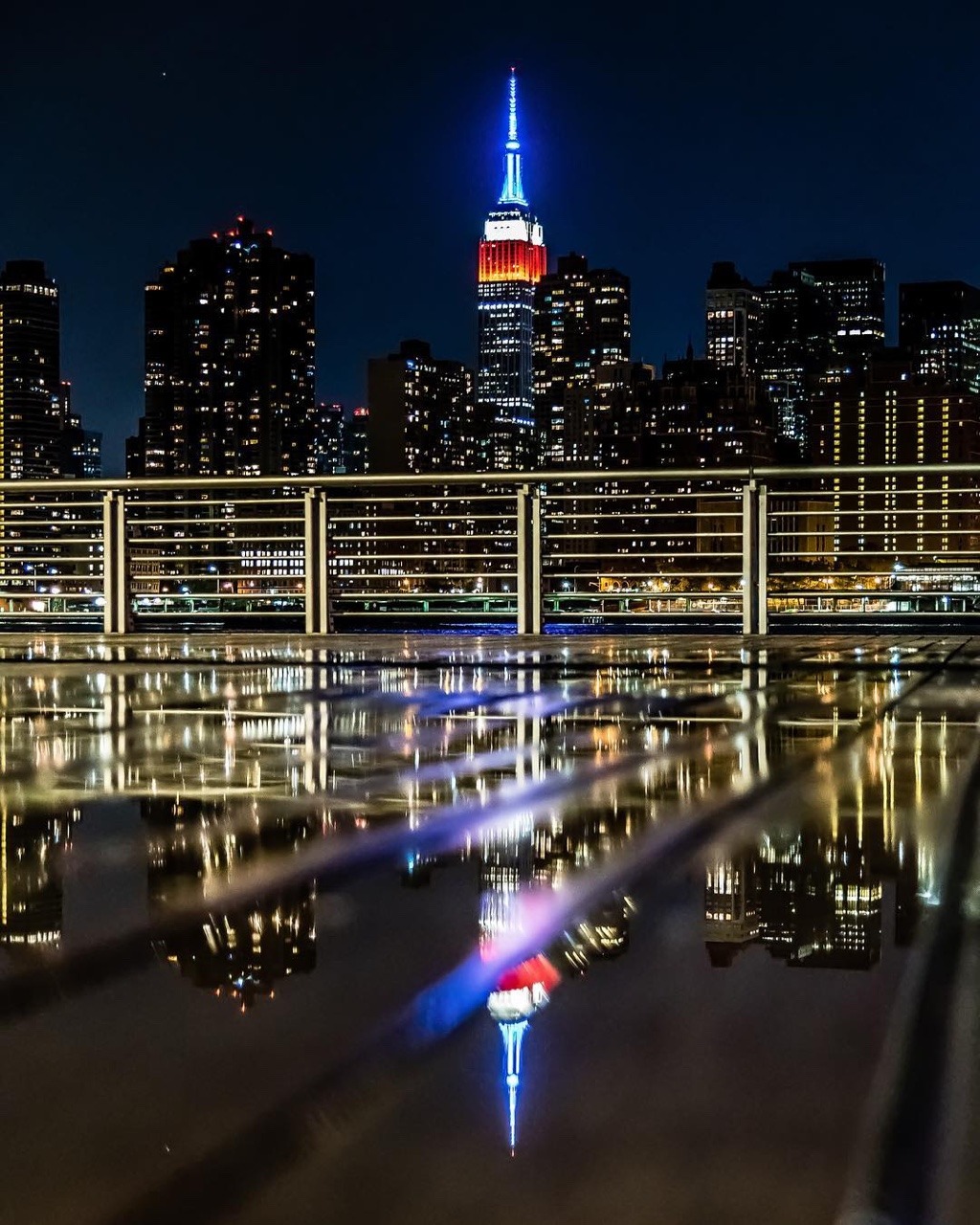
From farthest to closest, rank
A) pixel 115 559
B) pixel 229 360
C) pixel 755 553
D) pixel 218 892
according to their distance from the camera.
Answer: pixel 229 360 → pixel 115 559 → pixel 755 553 → pixel 218 892

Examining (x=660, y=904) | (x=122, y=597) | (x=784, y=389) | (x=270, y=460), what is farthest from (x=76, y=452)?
(x=660, y=904)

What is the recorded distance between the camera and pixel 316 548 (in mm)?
11555

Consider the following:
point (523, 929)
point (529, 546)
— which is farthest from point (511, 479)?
point (523, 929)

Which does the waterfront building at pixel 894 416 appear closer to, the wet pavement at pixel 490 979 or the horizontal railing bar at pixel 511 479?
the horizontal railing bar at pixel 511 479

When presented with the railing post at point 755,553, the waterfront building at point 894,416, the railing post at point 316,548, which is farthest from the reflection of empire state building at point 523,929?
the waterfront building at point 894,416

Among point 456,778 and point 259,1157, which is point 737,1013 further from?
point 456,778

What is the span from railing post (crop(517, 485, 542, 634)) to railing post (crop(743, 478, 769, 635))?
1.39 m

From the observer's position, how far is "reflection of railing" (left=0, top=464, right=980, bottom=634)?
36.0 ft

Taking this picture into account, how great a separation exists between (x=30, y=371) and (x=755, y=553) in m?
144

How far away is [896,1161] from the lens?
1.50m

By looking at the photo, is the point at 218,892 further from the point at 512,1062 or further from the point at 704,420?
the point at 704,420

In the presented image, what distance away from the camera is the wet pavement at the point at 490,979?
1496 mm

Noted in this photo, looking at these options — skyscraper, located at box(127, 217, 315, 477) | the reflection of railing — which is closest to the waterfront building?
the reflection of railing

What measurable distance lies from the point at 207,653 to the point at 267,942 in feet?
24.7
